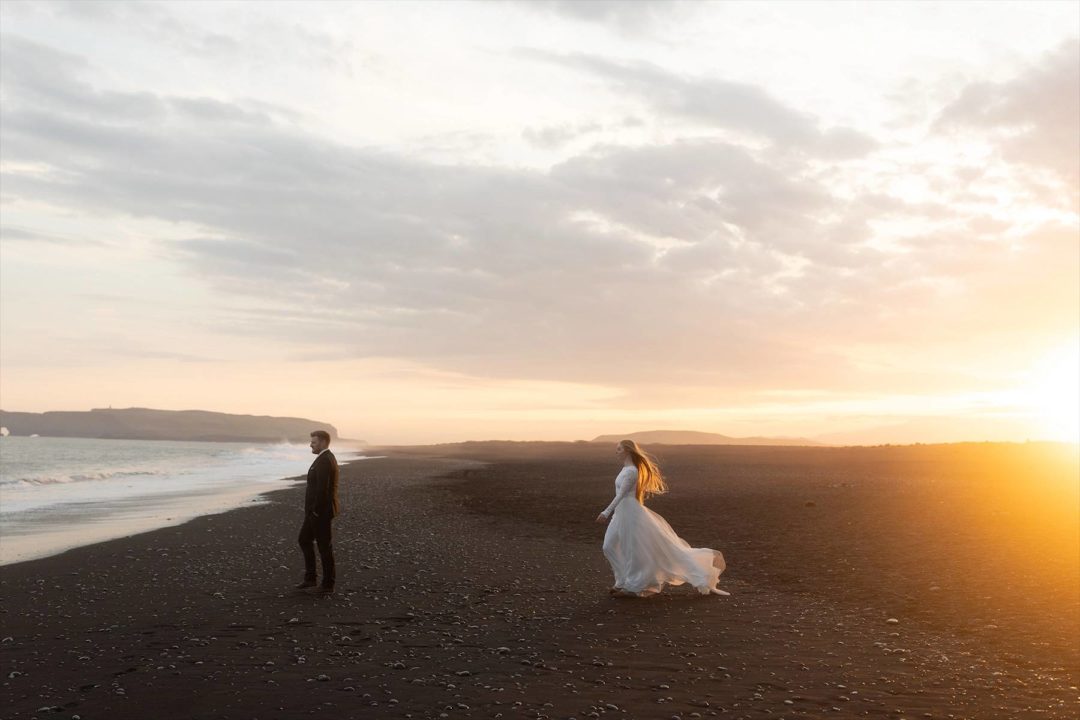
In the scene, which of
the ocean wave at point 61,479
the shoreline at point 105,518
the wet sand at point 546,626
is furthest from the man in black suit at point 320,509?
the ocean wave at point 61,479

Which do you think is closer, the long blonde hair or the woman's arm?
the woman's arm

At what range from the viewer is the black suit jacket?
15000mm

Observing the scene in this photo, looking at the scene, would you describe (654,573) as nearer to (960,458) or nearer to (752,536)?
(752,536)

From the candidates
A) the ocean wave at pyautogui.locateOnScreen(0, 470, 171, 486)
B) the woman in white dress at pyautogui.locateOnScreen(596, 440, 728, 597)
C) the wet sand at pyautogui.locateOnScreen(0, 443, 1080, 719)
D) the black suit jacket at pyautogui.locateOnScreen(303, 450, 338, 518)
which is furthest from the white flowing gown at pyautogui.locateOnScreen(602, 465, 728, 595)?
the ocean wave at pyautogui.locateOnScreen(0, 470, 171, 486)

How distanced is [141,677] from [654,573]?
7.96 metres

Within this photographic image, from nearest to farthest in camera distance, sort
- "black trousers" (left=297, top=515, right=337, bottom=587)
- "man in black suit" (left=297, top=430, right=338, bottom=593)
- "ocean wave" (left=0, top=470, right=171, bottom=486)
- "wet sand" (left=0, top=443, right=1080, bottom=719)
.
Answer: "wet sand" (left=0, top=443, right=1080, bottom=719), "black trousers" (left=297, top=515, right=337, bottom=587), "man in black suit" (left=297, top=430, right=338, bottom=593), "ocean wave" (left=0, top=470, right=171, bottom=486)

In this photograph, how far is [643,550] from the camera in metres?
14.9

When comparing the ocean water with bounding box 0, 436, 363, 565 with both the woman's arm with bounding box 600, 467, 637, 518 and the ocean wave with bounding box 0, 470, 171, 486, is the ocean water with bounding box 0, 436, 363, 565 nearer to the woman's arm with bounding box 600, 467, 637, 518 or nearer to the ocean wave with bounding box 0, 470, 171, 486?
the ocean wave with bounding box 0, 470, 171, 486

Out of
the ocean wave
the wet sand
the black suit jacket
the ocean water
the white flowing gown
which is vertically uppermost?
the black suit jacket

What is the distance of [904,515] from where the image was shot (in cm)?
2638

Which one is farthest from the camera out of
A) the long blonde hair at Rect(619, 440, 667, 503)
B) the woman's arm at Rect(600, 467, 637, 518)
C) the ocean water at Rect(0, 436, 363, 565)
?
the ocean water at Rect(0, 436, 363, 565)

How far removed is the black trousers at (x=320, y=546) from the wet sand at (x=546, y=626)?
0.41 metres

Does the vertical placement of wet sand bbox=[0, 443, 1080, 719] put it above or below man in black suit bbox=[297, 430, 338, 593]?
below

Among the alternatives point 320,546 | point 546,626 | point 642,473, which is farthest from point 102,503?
point 546,626
